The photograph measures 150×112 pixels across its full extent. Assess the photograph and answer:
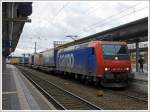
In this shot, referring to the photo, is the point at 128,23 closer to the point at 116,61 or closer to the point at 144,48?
the point at 116,61

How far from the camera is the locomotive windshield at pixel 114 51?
21208mm

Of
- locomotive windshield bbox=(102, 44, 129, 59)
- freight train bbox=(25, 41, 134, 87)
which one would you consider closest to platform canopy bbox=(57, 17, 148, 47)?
freight train bbox=(25, 41, 134, 87)

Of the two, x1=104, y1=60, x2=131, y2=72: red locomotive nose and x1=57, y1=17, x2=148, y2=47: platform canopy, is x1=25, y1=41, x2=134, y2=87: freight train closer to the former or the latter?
x1=104, y1=60, x2=131, y2=72: red locomotive nose

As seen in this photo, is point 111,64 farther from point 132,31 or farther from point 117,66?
point 132,31

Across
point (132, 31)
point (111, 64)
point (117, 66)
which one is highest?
point (132, 31)

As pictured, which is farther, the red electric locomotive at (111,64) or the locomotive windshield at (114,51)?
the locomotive windshield at (114,51)

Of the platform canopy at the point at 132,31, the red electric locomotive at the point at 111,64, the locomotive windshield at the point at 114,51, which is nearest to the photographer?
the red electric locomotive at the point at 111,64

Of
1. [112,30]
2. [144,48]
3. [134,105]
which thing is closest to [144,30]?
[112,30]

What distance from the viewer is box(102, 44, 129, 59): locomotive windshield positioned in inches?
835

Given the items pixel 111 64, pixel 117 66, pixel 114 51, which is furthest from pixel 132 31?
pixel 111 64

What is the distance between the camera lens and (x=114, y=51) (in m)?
21.5

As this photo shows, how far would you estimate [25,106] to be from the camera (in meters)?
13.2

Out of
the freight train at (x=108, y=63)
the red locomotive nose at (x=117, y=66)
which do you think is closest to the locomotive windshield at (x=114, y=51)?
Answer: the freight train at (x=108, y=63)

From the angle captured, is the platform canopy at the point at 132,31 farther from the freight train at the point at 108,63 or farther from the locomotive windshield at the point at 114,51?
the locomotive windshield at the point at 114,51
